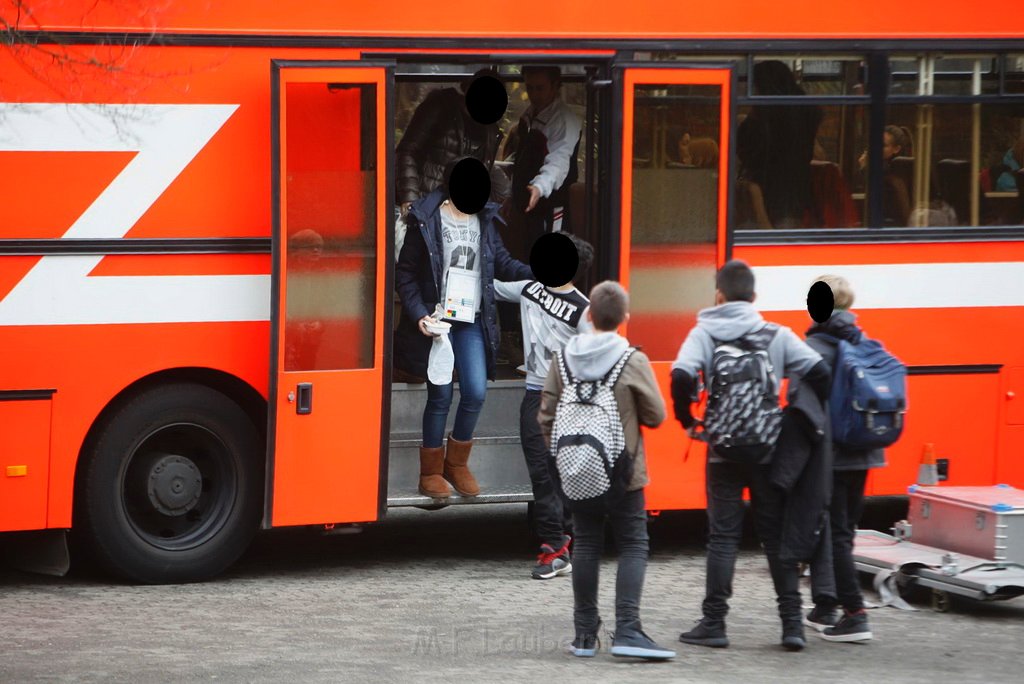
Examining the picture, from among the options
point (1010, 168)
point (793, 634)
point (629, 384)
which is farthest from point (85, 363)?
point (1010, 168)

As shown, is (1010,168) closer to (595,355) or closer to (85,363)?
(595,355)

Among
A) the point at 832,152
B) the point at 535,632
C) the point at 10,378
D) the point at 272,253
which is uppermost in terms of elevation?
the point at 832,152

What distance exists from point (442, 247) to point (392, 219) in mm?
479

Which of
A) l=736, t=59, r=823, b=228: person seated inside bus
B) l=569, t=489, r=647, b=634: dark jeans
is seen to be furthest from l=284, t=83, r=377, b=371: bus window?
l=736, t=59, r=823, b=228: person seated inside bus

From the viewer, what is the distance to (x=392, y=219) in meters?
8.18

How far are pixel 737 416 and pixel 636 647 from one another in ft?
3.30

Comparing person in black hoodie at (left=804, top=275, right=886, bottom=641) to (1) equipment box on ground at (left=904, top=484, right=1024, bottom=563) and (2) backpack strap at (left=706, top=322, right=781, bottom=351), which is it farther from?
(1) equipment box on ground at (left=904, top=484, right=1024, bottom=563)

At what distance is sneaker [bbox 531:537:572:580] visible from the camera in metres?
8.34

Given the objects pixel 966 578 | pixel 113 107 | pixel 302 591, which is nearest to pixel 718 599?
pixel 966 578

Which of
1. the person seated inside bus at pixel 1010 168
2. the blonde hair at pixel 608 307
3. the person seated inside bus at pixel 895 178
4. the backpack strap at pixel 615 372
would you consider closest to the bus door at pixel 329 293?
the blonde hair at pixel 608 307

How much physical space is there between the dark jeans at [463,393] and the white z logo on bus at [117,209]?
1.17 m

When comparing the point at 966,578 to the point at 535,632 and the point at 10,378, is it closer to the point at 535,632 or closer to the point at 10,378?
the point at 535,632

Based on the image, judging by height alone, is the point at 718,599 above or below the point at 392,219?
below

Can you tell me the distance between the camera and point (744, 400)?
6656mm
